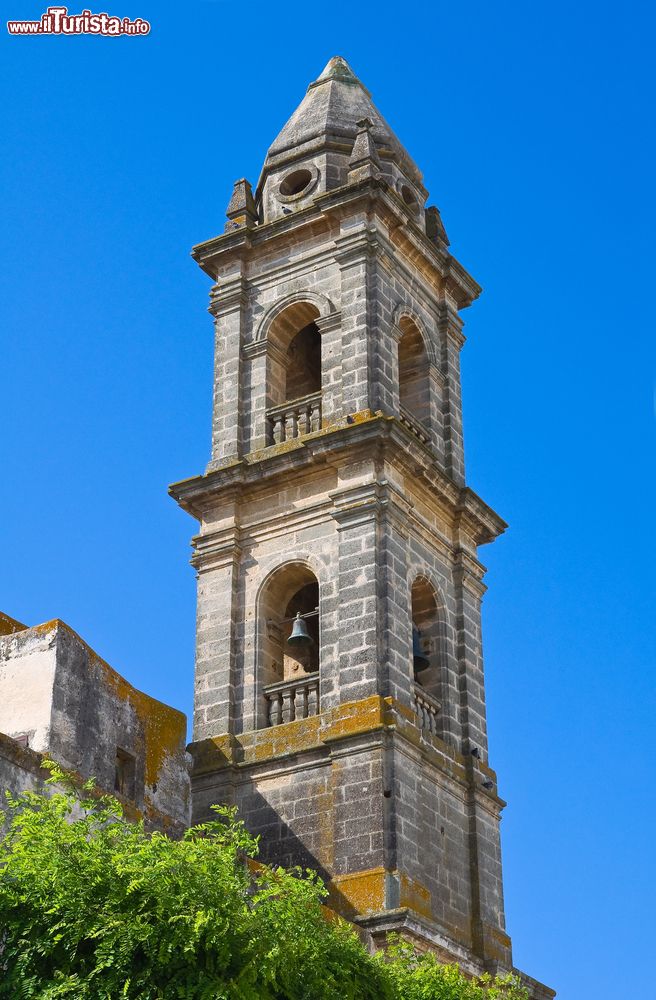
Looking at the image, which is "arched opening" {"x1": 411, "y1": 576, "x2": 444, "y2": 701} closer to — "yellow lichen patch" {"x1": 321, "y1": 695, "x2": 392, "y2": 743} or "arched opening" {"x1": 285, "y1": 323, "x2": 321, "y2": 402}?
"yellow lichen patch" {"x1": 321, "y1": 695, "x2": 392, "y2": 743}

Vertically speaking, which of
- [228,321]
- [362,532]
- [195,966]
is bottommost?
[195,966]

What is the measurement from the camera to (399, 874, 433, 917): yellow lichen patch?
65.4 feet

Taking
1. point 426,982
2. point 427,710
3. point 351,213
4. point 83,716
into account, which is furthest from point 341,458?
point 426,982

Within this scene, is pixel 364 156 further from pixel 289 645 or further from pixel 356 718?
pixel 356 718

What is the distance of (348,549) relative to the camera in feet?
73.5

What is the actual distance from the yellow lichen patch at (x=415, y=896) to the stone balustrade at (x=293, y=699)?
272cm

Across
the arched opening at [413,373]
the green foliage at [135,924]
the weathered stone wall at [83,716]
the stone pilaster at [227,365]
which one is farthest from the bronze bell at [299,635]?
the green foliage at [135,924]

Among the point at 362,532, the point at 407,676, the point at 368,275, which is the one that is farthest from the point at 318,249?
the point at 407,676

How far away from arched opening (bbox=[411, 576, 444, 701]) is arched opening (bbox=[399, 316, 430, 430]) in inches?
120

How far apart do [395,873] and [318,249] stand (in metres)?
9.90

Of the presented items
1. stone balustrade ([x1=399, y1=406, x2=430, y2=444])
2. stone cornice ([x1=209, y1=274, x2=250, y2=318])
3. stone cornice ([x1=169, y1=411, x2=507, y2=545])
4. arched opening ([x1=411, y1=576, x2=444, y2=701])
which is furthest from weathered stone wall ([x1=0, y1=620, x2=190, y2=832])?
stone cornice ([x1=209, y1=274, x2=250, y2=318])

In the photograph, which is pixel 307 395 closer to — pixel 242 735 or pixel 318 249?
pixel 318 249

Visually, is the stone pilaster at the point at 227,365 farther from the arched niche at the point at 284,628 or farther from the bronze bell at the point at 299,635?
the bronze bell at the point at 299,635

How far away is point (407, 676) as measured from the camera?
71.6 ft
